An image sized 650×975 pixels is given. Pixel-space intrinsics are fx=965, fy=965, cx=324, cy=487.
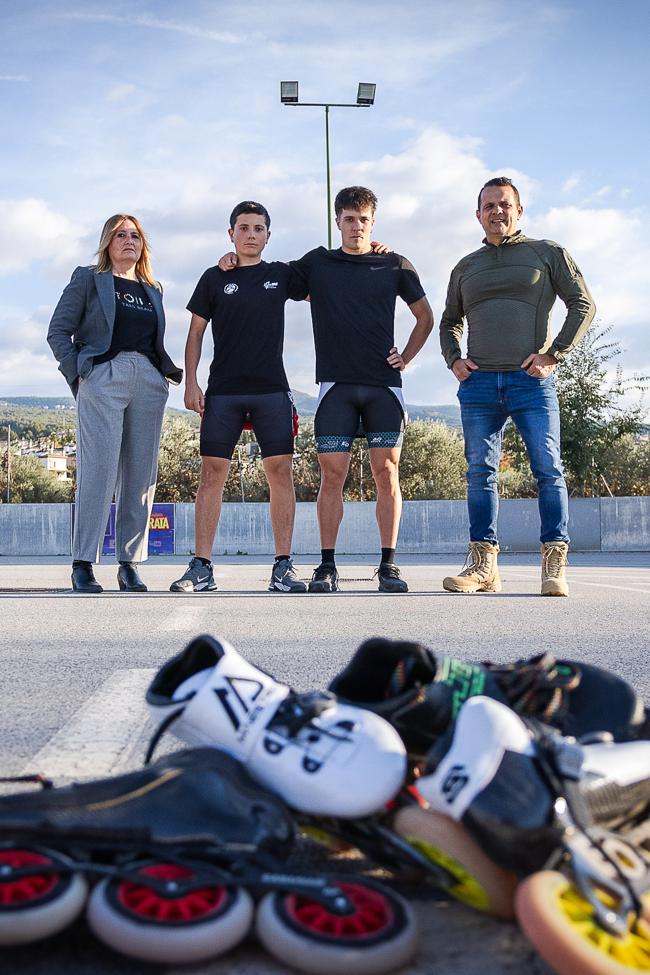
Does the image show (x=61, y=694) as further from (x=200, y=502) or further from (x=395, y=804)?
(x=200, y=502)

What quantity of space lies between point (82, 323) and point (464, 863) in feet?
16.3

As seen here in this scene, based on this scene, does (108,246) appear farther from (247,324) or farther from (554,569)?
(554,569)

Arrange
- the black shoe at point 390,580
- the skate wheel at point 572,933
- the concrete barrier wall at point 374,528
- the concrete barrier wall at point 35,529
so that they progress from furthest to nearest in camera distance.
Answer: the concrete barrier wall at point 35,529
the concrete barrier wall at point 374,528
the black shoe at point 390,580
the skate wheel at point 572,933

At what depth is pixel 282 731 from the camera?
52.8 inches

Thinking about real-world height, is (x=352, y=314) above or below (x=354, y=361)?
above

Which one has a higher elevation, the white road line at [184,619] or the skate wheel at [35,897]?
the skate wheel at [35,897]

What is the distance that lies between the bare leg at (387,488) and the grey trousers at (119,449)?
4.29ft

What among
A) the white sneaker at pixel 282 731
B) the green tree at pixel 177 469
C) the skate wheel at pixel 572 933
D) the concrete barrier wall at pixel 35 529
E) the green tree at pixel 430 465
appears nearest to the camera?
the skate wheel at pixel 572 933

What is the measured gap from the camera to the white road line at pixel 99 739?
5.63 ft

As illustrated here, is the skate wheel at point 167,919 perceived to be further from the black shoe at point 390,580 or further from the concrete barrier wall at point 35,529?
the concrete barrier wall at point 35,529

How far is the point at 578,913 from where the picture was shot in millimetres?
1021

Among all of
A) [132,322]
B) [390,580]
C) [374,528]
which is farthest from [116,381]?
[374,528]

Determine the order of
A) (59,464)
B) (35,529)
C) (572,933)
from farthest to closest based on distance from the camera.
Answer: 1. (59,464)
2. (35,529)
3. (572,933)

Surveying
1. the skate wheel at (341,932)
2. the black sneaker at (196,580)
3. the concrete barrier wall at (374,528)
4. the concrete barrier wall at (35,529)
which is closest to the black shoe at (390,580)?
the black sneaker at (196,580)
